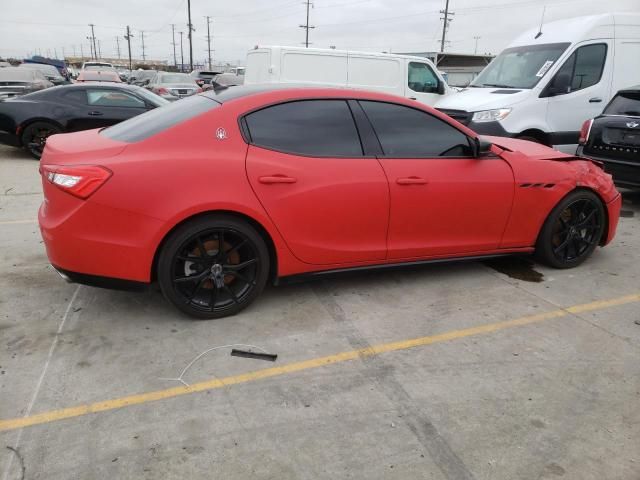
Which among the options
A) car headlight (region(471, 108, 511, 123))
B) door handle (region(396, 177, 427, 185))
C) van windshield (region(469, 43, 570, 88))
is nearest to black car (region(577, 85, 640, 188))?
car headlight (region(471, 108, 511, 123))

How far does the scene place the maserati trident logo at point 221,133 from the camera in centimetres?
331

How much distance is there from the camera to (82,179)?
119 inches

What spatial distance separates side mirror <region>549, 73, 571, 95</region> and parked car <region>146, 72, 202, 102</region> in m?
10.4

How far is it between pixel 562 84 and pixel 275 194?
21.0 ft

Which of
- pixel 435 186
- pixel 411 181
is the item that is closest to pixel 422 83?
pixel 435 186

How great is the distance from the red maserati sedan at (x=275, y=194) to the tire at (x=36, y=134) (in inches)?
244

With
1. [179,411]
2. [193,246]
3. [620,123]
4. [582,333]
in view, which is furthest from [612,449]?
[620,123]

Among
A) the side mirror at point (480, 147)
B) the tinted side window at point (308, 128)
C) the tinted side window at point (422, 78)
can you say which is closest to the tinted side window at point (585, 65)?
the tinted side window at point (422, 78)

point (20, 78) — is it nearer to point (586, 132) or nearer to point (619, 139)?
point (586, 132)

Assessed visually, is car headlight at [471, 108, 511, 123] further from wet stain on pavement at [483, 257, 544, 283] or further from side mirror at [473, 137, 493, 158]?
side mirror at [473, 137, 493, 158]

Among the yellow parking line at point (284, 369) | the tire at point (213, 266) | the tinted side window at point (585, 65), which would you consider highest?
the tinted side window at point (585, 65)

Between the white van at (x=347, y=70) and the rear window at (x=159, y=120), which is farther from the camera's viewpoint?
the white van at (x=347, y=70)

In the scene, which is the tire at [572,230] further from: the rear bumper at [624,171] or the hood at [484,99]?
the hood at [484,99]

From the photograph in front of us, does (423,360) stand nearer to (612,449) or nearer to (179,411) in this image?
(612,449)
